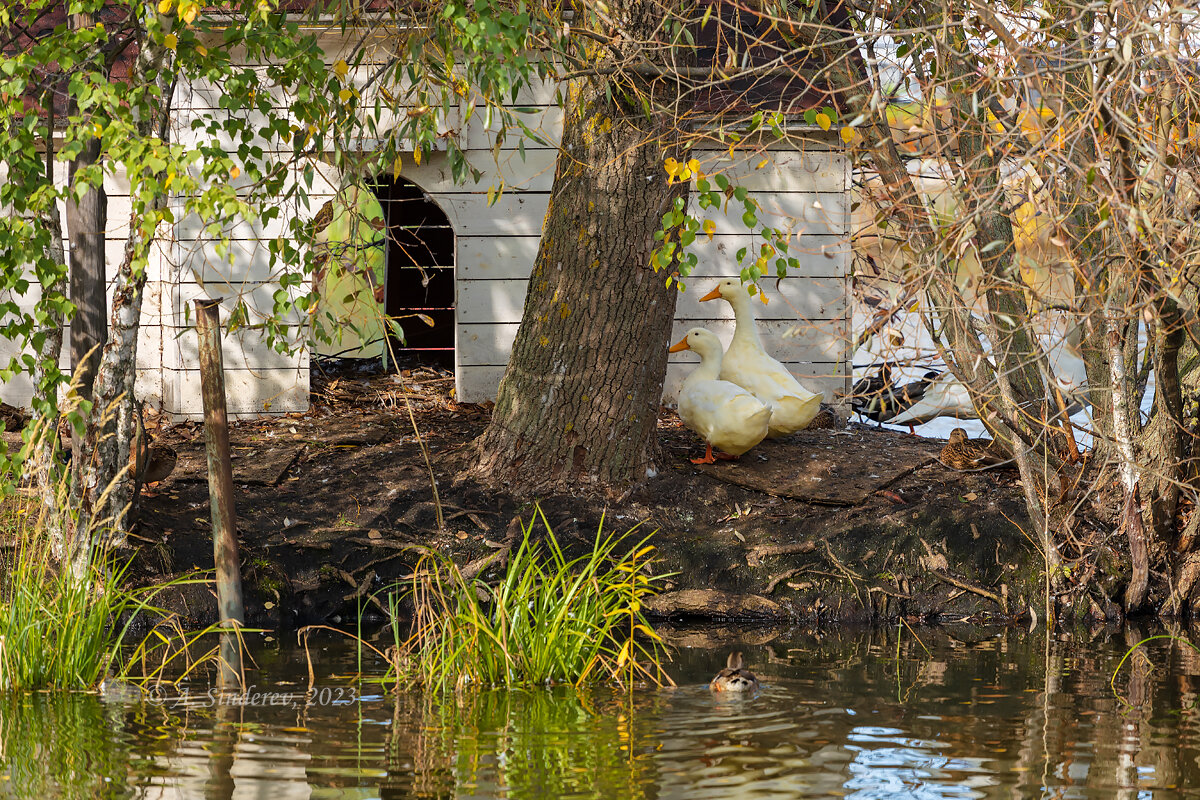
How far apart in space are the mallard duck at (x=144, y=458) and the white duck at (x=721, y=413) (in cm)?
349

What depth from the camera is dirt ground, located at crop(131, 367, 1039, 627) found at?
302 inches

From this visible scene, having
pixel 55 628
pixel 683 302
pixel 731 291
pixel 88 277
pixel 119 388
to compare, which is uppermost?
pixel 683 302

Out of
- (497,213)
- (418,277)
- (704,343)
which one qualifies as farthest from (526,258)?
(418,277)

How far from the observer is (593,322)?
8.38 meters

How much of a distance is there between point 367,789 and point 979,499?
540 centimetres

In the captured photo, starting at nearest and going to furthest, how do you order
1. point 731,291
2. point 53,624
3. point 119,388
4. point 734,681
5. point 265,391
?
point 53,624
point 734,681
point 119,388
point 731,291
point 265,391

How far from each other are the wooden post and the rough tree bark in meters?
3.12

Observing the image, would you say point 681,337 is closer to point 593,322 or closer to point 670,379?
point 670,379

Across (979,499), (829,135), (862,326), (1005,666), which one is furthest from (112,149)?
(829,135)

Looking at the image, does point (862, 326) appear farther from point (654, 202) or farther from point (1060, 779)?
point (654, 202)

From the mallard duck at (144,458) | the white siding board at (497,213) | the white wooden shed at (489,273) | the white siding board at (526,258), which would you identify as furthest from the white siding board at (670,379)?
the mallard duck at (144,458)

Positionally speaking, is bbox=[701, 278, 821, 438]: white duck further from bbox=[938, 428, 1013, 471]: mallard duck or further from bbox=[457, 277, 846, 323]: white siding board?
bbox=[457, 277, 846, 323]: white siding board

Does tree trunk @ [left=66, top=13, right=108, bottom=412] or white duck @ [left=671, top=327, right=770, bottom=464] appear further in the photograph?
white duck @ [left=671, top=327, right=770, bottom=464]

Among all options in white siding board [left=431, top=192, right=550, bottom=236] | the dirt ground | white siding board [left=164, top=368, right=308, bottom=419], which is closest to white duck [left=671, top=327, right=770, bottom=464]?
the dirt ground
